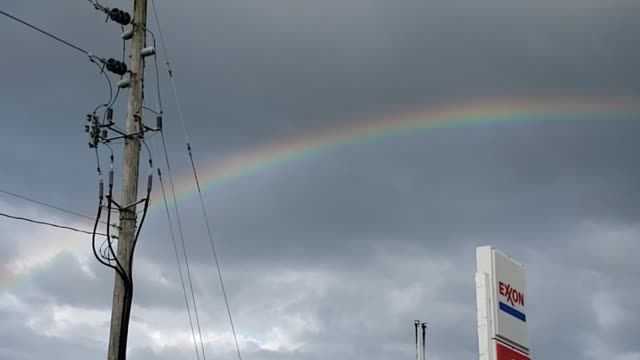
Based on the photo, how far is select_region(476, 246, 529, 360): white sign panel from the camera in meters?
13.4

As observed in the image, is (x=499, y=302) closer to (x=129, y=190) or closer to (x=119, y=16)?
(x=129, y=190)

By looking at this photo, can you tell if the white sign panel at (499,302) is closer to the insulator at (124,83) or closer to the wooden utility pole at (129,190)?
the wooden utility pole at (129,190)

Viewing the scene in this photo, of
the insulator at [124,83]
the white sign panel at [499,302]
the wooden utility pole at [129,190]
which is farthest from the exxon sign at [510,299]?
the insulator at [124,83]

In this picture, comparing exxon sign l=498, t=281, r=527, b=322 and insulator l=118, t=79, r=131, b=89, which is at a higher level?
insulator l=118, t=79, r=131, b=89

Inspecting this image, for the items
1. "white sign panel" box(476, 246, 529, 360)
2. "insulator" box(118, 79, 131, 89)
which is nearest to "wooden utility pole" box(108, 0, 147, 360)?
"insulator" box(118, 79, 131, 89)

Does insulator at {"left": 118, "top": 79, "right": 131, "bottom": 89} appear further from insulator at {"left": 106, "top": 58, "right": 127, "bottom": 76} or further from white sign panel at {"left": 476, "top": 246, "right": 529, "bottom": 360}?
white sign panel at {"left": 476, "top": 246, "right": 529, "bottom": 360}

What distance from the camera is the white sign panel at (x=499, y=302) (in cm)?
1339

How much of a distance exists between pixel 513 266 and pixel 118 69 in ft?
30.6

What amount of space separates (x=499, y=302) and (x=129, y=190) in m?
7.72

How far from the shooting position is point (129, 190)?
674 inches

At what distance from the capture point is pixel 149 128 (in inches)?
713

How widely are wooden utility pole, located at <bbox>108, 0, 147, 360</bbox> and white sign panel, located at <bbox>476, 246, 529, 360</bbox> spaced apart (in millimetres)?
6913

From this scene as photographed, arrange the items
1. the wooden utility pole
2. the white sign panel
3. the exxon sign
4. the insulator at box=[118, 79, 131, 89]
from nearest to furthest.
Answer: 1. the white sign panel
2. the exxon sign
3. the wooden utility pole
4. the insulator at box=[118, 79, 131, 89]

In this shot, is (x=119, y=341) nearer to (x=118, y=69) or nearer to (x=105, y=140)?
(x=105, y=140)
